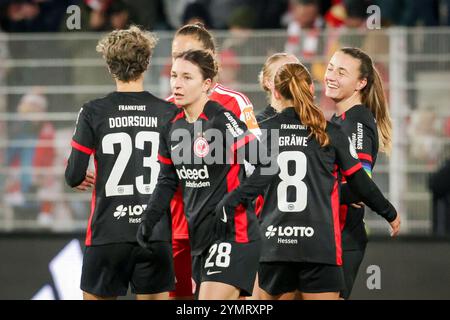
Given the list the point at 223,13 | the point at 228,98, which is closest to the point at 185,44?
the point at 228,98

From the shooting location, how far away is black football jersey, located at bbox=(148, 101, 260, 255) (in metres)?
6.79

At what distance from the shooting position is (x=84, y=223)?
11.2 meters

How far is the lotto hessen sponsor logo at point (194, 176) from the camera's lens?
6828mm

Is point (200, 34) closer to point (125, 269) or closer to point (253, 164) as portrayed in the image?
point (253, 164)

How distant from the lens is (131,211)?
7.13m

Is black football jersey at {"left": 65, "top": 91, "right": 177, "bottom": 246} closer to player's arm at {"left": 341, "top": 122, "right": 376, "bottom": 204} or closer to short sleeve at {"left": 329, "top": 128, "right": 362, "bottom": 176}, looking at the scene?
short sleeve at {"left": 329, "top": 128, "right": 362, "bottom": 176}

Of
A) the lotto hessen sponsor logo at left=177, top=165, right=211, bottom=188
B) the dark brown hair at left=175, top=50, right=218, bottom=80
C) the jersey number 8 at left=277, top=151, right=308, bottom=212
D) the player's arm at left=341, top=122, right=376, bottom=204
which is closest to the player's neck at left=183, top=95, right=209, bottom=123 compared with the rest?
the dark brown hair at left=175, top=50, right=218, bottom=80

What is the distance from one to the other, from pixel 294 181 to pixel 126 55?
120 cm

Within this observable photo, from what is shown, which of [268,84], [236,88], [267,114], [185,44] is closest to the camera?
[267,114]

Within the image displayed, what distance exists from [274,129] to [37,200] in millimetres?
4876

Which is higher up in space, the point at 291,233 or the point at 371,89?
the point at 371,89

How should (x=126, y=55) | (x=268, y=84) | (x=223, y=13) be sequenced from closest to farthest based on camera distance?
(x=126, y=55) → (x=268, y=84) → (x=223, y=13)

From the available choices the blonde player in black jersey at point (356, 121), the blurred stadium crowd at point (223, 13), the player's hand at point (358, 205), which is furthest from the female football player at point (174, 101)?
the blurred stadium crowd at point (223, 13)
